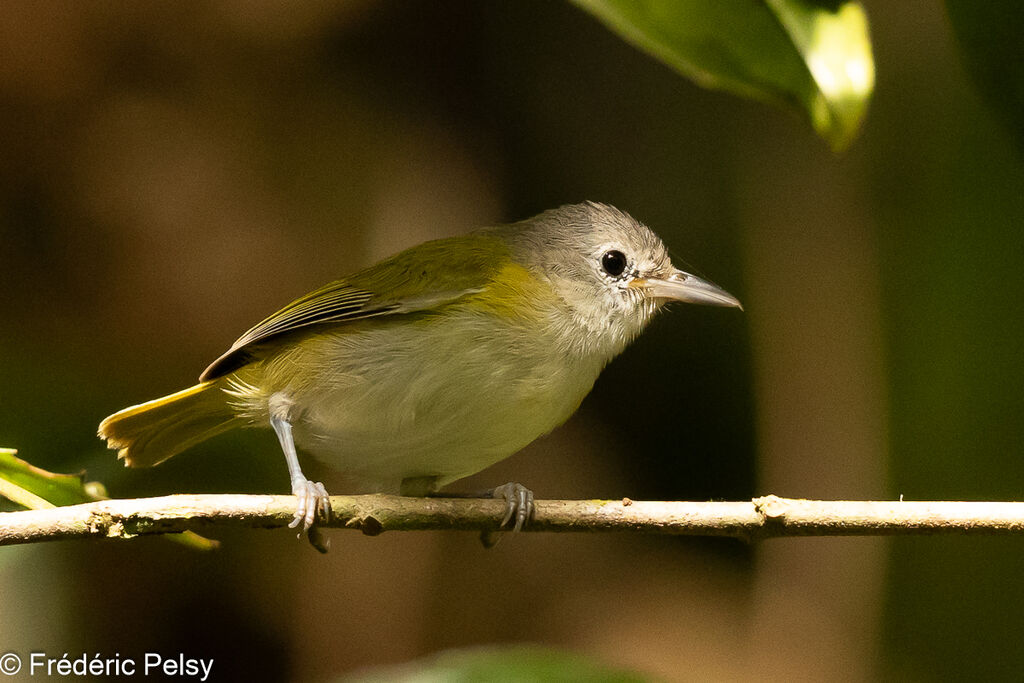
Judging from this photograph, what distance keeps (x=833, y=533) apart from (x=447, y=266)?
1.37 m

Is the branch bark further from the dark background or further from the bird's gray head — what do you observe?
the dark background

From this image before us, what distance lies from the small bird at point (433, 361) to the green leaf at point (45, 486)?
448 millimetres

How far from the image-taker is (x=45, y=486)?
211 cm

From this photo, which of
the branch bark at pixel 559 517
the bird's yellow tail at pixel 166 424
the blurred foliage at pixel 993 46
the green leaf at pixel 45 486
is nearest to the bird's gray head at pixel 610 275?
the branch bark at pixel 559 517

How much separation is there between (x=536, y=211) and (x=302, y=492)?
2.94m

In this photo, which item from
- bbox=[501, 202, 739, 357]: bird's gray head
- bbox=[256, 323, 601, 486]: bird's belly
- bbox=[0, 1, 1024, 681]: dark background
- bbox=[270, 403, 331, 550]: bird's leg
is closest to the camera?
bbox=[270, 403, 331, 550]: bird's leg

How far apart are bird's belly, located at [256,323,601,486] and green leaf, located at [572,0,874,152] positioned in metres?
0.93

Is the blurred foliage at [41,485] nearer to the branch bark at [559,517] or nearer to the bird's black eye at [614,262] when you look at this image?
the branch bark at [559,517]

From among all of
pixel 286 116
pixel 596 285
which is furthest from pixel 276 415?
pixel 286 116

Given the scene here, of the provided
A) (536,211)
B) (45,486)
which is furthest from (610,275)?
(536,211)

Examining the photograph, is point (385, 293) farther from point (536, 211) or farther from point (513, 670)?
point (536, 211)

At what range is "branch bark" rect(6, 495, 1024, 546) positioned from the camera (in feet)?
5.94

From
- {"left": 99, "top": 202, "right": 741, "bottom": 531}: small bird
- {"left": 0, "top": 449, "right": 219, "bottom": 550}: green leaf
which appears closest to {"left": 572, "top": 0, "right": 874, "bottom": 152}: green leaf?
{"left": 99, "top": 202, "right": 741, "bottom": 531}: small bird

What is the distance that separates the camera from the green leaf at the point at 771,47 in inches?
71.0
